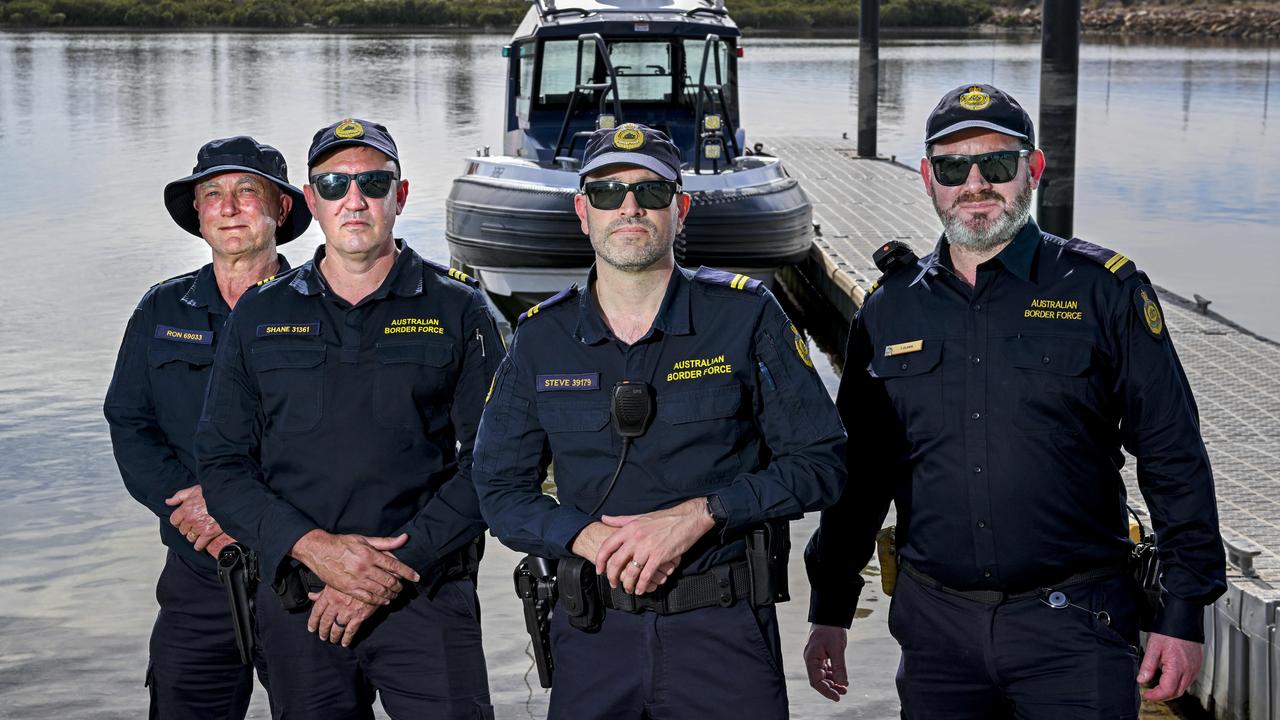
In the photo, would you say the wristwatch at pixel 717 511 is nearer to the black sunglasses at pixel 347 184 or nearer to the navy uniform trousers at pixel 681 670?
the navy uniform trousers at pixel 681 670

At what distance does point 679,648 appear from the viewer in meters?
2.64

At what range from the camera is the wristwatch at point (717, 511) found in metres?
2.61

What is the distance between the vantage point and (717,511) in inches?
103

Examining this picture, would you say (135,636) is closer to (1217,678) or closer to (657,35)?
(1217,678)

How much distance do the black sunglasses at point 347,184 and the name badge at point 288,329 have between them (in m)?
0.26

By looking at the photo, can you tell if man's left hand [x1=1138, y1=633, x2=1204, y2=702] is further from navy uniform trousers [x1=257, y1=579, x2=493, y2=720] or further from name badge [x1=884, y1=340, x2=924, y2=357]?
navy uniform trousers [x1=257, y1=579, x2=493, y2=720]

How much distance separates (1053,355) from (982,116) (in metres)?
0.48

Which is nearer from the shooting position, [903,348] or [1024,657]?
[1024,657]

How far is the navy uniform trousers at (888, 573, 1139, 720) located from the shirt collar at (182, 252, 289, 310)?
1.62 meters

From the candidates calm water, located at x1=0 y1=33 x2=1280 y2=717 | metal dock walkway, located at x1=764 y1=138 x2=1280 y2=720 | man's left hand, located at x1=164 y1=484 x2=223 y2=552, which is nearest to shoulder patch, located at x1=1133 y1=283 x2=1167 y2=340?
metal dock walkway, located at x1=764 y1=138 x2=1280 y2=720

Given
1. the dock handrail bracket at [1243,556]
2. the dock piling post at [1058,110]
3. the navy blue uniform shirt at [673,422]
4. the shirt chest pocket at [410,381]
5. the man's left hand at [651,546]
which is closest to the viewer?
the man's left hand at [651,546]

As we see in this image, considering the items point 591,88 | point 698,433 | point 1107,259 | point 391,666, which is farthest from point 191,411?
point 591,88

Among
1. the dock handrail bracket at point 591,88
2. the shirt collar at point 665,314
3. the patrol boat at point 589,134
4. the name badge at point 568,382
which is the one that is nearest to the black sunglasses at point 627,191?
the shirt collar at point 665,314

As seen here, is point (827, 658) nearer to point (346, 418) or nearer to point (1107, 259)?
point (1107, 259)
